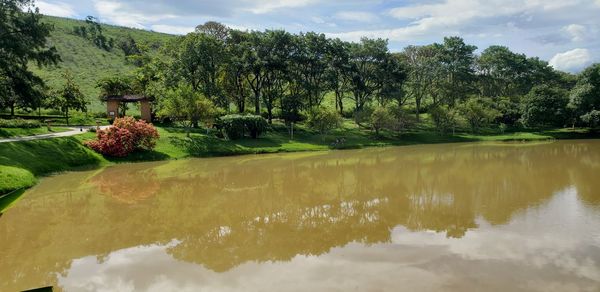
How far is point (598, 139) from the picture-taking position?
2598 inches

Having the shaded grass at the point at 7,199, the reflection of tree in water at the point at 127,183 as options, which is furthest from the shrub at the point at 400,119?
the shaded grass at the point at 7,199

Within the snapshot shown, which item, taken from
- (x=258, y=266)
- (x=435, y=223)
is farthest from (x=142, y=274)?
(x=435, y=223)

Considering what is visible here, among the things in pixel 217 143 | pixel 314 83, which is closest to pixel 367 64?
pixel 314 83

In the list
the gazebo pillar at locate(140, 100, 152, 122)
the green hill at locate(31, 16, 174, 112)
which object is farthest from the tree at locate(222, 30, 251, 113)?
the green hill at locate(31, 16, 174, 112)

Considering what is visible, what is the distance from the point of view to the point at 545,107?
232 feet

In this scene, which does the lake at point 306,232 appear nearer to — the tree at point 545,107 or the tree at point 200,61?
the tree at point 200,61

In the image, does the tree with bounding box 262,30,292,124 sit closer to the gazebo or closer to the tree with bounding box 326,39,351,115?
the tree with bounding box 326,39,351,115

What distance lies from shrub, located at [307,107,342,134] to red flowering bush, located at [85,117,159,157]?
21901 millimetres

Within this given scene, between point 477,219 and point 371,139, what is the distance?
41285 mm

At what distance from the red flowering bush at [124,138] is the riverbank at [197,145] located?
2.61 feet

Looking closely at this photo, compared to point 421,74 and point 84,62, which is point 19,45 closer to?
point 421,74

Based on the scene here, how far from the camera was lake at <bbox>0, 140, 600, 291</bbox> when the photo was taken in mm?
12961

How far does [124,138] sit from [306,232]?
1138 inches

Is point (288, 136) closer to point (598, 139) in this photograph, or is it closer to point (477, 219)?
point (477, 219)
